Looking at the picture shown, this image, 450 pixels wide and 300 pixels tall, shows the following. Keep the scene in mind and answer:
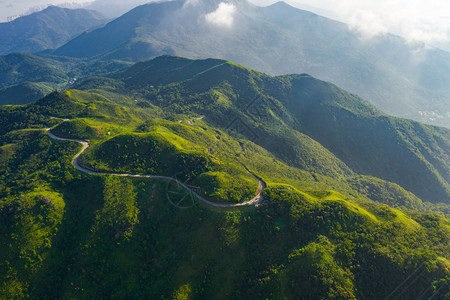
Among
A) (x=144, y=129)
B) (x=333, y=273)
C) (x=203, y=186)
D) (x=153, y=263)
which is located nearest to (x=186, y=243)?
(x=153, y=263)

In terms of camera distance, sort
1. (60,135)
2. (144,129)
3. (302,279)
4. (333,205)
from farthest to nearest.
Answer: (144,129)
(60,135)
(333,205)
(302,279)

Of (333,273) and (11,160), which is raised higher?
(333,273)

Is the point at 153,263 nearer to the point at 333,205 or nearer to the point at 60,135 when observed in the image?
the point at 333,205

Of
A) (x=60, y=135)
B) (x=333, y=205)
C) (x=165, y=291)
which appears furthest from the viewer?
(x=60, y=135)

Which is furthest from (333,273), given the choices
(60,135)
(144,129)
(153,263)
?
(60,135)

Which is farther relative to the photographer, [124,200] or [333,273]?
[124,200]

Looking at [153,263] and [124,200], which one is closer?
[153,263]

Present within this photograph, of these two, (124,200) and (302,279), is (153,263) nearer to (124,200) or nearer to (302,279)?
(124,200)

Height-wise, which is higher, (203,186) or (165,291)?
(203,186)

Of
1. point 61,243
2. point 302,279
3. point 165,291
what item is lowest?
point 165,291
